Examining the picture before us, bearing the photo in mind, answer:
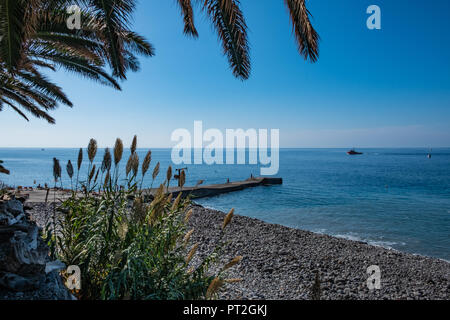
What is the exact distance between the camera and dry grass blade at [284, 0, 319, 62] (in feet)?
11.8

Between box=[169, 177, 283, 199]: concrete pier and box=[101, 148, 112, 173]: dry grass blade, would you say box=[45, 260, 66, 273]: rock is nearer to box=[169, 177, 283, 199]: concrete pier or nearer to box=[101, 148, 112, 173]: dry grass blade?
box=[101, 148, 112, 173]: dry grass blade

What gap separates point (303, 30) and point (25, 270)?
4134 millimetres

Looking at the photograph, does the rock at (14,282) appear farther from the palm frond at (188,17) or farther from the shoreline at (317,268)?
the palm frond at (188,17)

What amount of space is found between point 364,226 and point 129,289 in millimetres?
16520

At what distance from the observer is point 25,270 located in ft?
6.13

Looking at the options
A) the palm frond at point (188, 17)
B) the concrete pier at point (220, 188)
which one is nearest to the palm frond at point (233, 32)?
the palm frond at point (188, 17)

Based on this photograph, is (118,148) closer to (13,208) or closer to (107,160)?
(107,160)

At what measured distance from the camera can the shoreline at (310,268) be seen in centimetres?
574

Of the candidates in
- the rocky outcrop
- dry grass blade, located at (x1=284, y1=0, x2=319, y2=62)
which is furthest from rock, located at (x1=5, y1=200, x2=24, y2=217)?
dry grass blade, located at (x1=284, y1=0, x2=319, y2=62)

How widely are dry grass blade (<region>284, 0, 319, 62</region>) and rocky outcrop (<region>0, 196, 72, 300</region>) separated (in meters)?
3.99

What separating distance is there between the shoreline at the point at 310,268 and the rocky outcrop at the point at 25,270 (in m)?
3.33

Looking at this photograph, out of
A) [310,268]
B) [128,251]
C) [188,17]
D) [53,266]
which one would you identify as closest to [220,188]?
[310,268]

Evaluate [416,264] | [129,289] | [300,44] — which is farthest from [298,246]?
[129,289]

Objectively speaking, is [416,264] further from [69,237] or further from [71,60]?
[71,60]
